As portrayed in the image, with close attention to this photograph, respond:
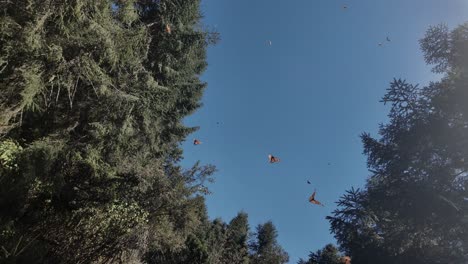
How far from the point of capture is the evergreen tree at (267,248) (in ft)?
129

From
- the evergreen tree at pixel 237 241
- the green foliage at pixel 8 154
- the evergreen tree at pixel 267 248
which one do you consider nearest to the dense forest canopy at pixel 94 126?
the green foliage at pixel 8 154

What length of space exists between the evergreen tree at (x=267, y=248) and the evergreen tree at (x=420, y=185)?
21.7m

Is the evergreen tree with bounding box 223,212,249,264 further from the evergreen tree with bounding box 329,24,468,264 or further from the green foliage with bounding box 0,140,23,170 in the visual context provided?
the green foliage with bounding box 0,140,23,170

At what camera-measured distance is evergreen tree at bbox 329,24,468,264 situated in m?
16.7

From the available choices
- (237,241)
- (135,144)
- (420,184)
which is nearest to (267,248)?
(237,241)

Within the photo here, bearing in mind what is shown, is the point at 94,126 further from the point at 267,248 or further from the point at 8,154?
the point at 267,248

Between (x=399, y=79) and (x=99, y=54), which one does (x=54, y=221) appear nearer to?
(x=99, y=54)

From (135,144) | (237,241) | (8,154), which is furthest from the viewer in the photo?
(237,241)

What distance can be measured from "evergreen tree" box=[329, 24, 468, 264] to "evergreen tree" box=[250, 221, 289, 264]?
21.7 m

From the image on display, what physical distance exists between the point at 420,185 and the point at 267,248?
88.8ft

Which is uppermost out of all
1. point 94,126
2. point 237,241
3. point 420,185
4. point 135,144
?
point 237,241

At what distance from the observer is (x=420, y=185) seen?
17.2 metres

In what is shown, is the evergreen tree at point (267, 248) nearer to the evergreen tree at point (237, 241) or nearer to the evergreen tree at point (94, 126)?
the evergreen tree at point (237, 241)

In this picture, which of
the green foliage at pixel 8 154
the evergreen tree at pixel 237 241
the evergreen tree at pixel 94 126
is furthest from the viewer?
the evergreen tree at pixel 237 241
